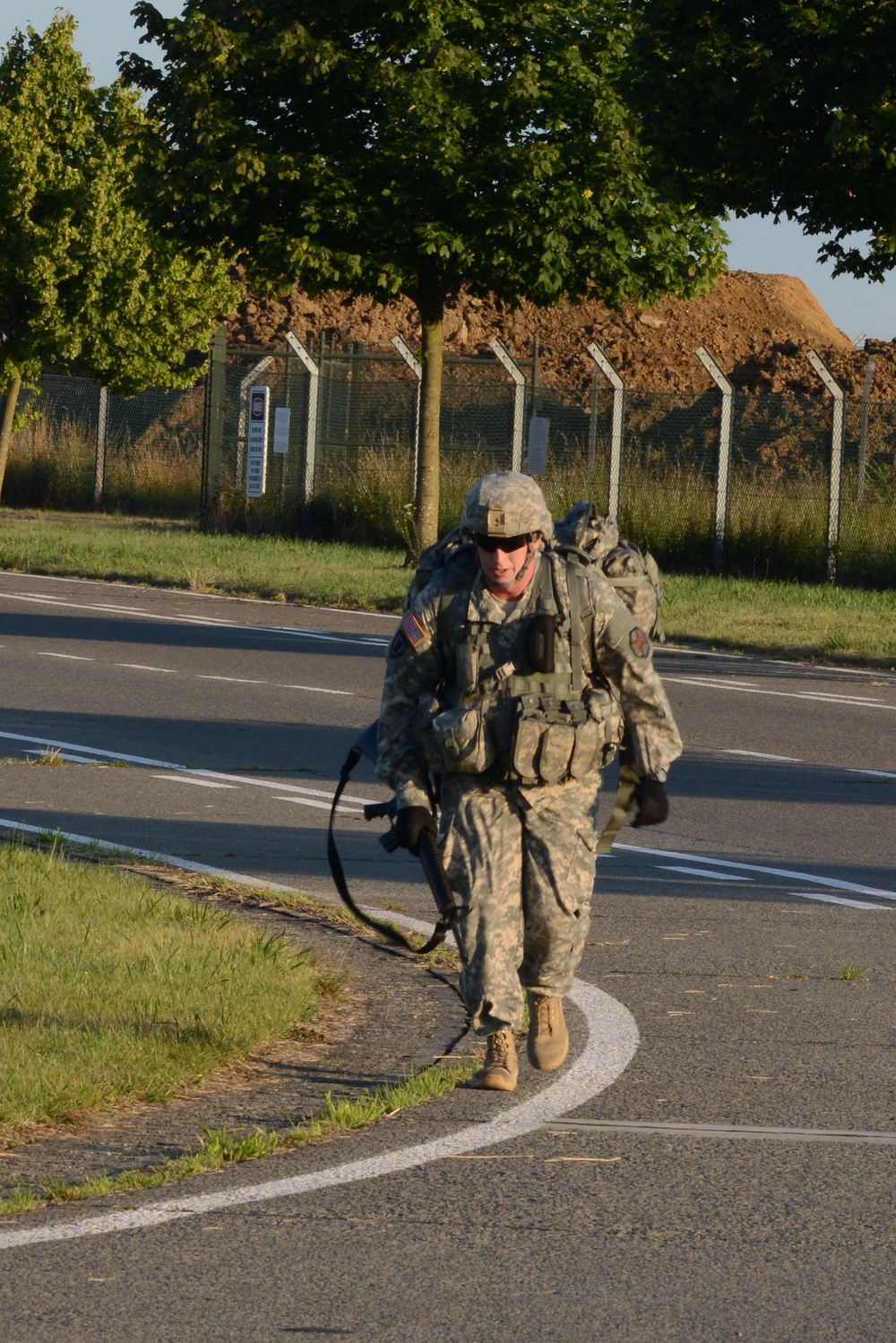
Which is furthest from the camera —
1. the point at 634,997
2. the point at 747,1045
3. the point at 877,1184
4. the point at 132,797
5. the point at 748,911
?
the point at 132,797

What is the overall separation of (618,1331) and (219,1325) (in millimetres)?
738

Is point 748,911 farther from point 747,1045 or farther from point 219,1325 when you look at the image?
point 219,1325

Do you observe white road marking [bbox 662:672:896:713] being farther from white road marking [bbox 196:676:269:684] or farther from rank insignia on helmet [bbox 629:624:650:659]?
rank insignia on helmet [bbox 629:624:650:659]

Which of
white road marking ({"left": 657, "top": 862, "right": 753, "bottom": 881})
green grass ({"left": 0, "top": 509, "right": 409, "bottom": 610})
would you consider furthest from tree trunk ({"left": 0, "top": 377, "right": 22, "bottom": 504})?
white road marking ({"left": 657, "top": 862, "right": 753, "bottom": 881})

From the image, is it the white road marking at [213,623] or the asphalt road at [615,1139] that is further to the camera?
the white road marking at [213,623]

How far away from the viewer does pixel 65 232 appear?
1316 inches

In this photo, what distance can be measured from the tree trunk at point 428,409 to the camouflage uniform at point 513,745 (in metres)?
18.0

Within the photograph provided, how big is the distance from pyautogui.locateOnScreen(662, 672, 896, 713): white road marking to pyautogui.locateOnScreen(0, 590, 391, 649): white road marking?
248cm

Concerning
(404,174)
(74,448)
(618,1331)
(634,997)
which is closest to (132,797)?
(634,997)

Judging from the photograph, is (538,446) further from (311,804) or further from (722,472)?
(311,804)

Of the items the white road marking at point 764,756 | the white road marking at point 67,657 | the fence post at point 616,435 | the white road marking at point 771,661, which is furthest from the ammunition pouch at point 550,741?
the fence post at point 616,435

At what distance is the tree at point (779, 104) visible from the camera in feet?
56.0

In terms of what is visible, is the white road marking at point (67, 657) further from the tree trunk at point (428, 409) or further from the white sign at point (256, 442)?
the white sign at point (256, 442)

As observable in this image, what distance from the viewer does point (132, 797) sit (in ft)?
34.6
